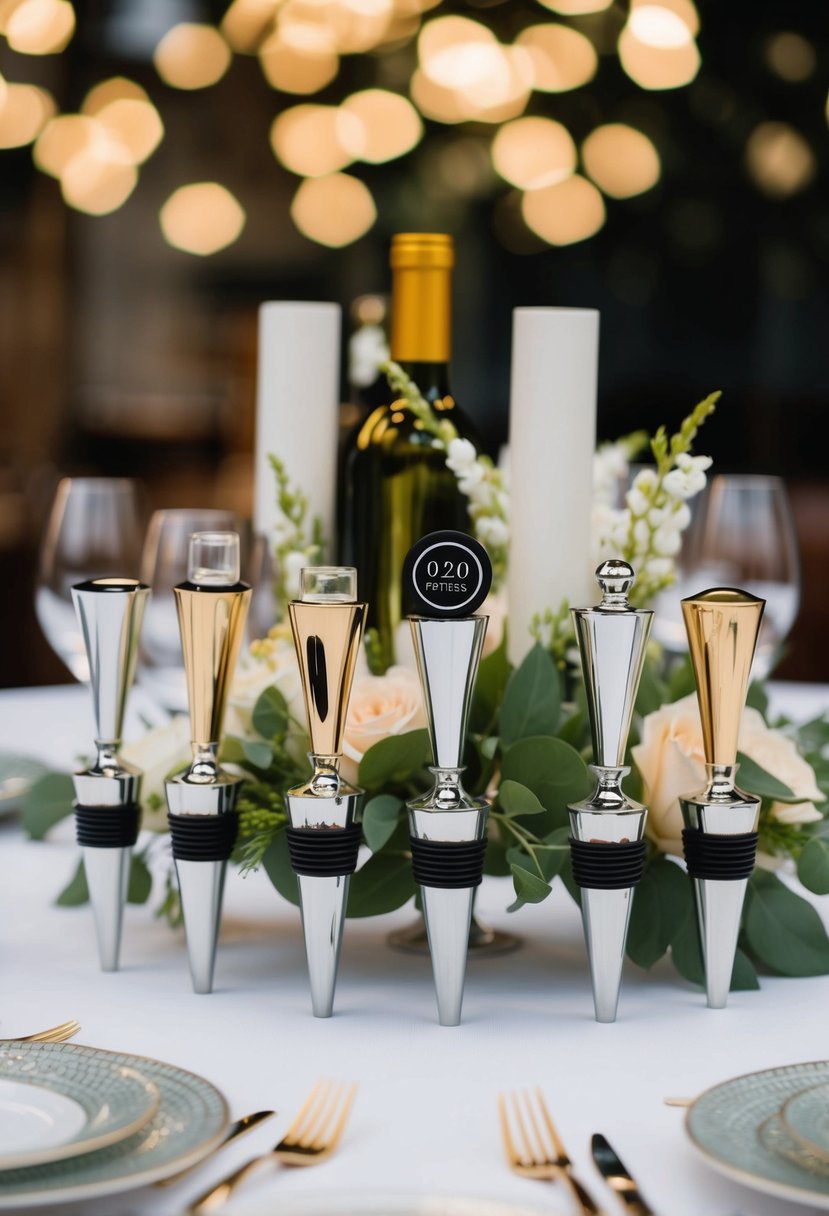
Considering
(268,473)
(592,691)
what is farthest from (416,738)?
(268,473)

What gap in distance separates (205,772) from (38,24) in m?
4.09

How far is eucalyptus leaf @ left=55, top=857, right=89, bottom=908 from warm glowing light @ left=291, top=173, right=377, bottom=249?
5.59m

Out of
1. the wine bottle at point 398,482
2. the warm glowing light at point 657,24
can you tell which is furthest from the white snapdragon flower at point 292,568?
the warm glowing light at point 657,24

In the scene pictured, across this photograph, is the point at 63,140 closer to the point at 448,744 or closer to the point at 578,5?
the point at 578,5

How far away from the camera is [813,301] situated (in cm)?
541

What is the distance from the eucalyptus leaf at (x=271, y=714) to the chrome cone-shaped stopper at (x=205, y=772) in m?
0.04

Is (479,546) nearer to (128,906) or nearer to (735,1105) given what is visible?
(735,1105)

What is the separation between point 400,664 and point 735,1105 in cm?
44

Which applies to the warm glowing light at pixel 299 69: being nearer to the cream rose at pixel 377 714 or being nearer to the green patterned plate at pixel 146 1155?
the cream rose at pixel 377 714

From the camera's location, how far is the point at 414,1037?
0.79 meters

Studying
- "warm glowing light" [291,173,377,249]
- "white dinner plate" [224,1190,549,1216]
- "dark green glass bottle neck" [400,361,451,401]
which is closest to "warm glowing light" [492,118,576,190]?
"warm glowing light" [291,173,377,249]

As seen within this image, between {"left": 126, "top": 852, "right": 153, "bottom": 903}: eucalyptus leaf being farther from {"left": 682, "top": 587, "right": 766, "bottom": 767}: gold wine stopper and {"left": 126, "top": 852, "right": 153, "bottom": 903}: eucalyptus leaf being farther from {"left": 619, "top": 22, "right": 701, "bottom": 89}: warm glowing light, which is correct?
{"left": 619, "top": 22, "right": 701, "bottom": 89}: warm glowing light

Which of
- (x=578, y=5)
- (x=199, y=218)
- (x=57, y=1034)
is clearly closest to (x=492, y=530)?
(x=57, y=1034)

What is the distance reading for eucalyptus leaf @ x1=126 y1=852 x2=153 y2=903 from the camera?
98cm
